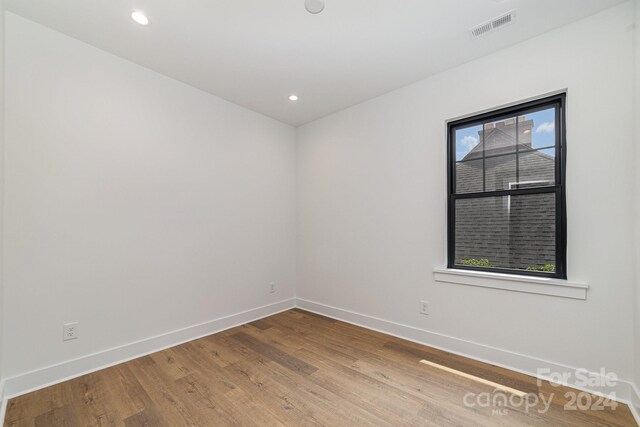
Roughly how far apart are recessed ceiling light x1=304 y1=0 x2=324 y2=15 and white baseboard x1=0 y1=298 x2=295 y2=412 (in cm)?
314

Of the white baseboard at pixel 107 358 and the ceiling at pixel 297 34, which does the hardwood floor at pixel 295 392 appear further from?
the ceiling at pixel 297 34

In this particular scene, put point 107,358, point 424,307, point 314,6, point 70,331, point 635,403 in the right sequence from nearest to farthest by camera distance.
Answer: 1. point 635,403
2. point 314,6
3. point 70,331
4. point 107,358
5. point 424,307

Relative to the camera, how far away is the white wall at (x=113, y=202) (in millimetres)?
2066

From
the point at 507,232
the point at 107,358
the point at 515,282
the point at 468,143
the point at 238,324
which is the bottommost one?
the point at 238,324

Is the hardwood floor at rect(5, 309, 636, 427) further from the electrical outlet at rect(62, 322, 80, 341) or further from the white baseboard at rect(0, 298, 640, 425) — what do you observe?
the electrical outlet at rect(62, 322, 80, 341)

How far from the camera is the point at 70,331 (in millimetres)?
2236

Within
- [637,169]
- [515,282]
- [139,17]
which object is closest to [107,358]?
[139,17]

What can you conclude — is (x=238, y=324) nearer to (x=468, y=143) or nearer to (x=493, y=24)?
(x=468, y=143)

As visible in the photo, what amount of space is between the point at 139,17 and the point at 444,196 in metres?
2.96

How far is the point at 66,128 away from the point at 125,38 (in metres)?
0.88

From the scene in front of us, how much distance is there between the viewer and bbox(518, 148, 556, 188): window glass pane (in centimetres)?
225

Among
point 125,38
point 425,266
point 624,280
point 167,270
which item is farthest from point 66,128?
point 624,280

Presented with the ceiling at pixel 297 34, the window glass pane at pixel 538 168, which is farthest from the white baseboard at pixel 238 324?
the ceiling at pixel 297 34

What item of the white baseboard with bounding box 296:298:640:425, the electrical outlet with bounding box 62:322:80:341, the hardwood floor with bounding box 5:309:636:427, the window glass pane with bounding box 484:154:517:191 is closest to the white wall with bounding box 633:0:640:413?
the white baseboard with bounding box 296:298:640:425
